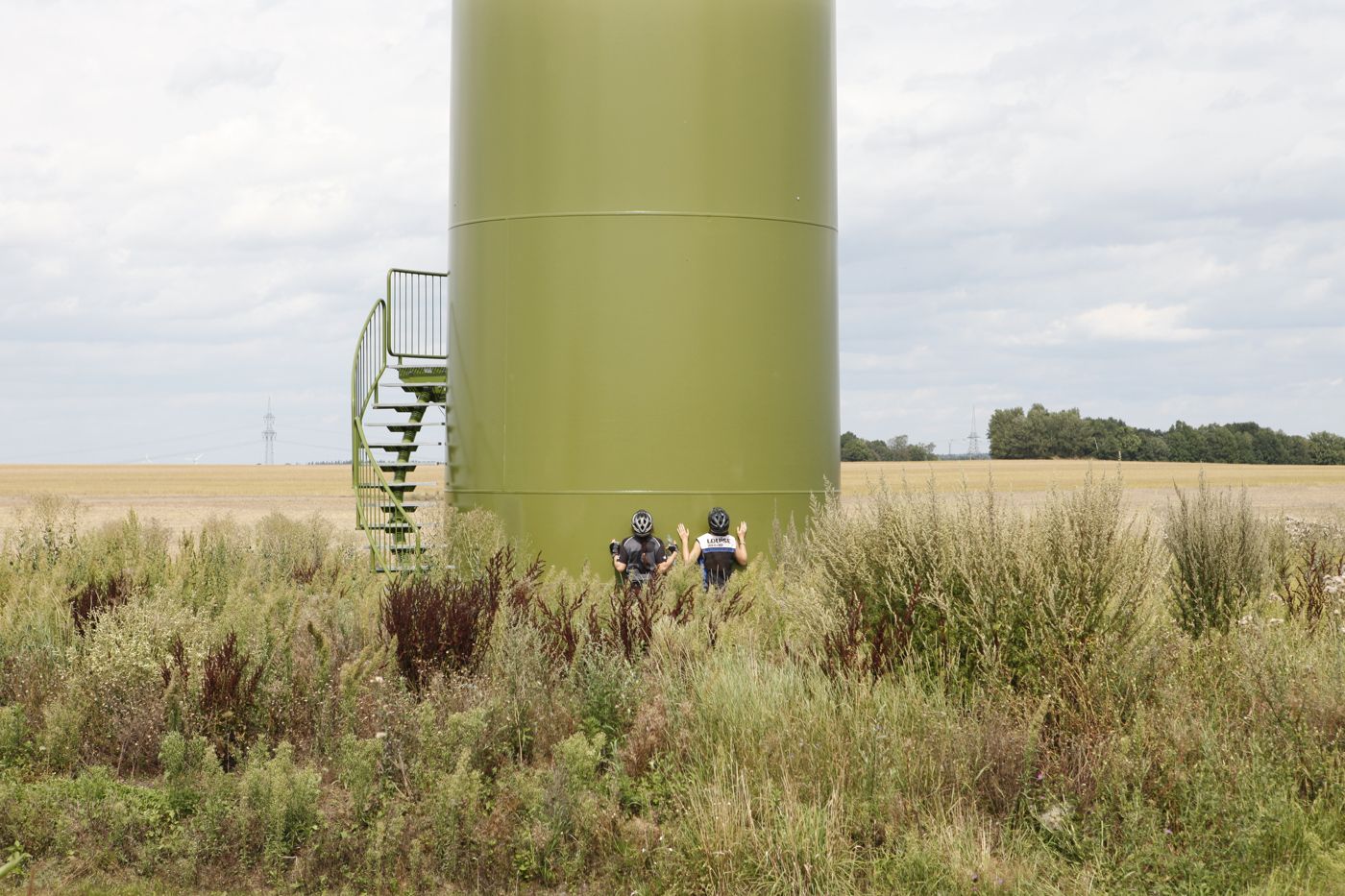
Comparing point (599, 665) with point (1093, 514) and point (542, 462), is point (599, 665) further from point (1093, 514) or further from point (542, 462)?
point (542, 462)

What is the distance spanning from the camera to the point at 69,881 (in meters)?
7.79

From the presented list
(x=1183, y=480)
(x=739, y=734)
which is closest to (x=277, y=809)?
(x=739, y=734)

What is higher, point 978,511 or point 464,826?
point 978,511

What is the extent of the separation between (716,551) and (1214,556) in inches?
195

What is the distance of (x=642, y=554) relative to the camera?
15156mm

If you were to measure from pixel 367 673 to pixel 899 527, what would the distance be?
385cm

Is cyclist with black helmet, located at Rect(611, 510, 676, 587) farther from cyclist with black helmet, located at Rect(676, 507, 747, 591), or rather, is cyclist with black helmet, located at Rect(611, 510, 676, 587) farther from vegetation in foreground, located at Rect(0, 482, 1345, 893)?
vegetation in foreground, located at Rect(0, 482, 1345, 893)

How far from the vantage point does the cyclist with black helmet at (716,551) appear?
15.1 meters

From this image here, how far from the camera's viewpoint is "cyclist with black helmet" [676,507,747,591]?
1506cm

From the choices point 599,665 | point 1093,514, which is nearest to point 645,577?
point 599,665

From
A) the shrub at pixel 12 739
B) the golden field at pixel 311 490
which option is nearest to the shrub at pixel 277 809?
the shrub at pixel 12 739

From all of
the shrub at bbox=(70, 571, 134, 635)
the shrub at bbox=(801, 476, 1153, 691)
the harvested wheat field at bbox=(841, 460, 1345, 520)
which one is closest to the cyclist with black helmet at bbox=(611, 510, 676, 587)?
the shrub at bbox=(70, 571, 134, 635)

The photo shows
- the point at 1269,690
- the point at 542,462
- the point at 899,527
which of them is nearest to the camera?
the point at 1269,690

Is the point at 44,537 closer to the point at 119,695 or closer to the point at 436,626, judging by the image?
the point at 119,695
